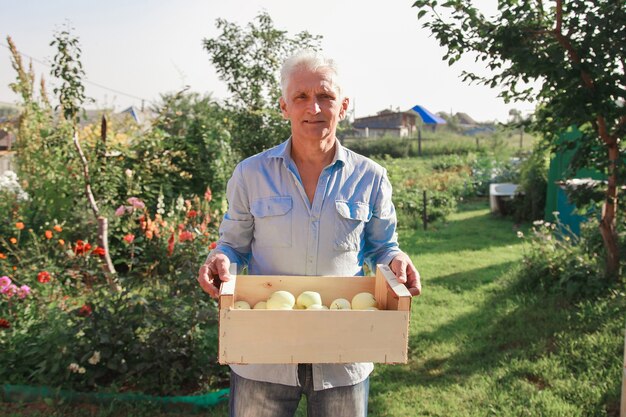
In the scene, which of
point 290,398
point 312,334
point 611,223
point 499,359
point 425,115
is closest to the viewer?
point 312,334

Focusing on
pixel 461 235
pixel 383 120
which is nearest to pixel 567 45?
pixel 461 235

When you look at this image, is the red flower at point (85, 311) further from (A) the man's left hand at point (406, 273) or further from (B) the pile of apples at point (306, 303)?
(A) the man's left hand at point (406, 273)

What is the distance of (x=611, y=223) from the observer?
4355 millimetres

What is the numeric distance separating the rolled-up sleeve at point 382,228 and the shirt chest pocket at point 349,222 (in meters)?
0.05

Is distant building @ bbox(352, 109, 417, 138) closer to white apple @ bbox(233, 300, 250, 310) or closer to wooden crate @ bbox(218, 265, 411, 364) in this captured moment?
white apple @ bbox(233, 300, 250, 310)

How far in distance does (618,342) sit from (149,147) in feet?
16.1

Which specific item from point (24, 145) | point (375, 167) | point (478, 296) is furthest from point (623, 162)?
point (24, 145)

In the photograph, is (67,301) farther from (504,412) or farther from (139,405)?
(504,412)

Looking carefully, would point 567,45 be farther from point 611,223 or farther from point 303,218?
point 303,218

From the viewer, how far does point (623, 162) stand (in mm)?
3992

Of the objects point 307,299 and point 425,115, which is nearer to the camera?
point 307,299

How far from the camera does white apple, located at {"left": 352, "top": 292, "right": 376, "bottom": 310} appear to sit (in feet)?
5.43

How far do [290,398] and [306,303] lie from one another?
0.33m

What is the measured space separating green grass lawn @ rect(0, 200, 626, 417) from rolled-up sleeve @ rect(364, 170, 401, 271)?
5.16ft
